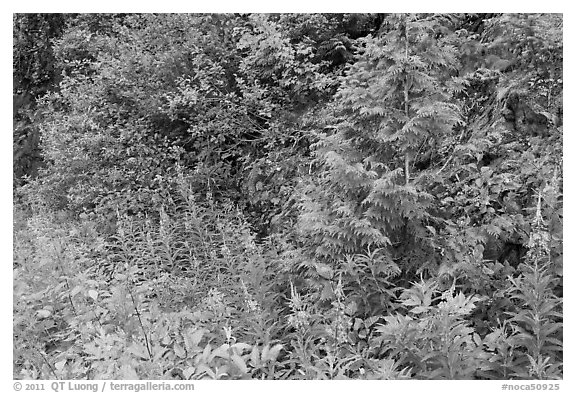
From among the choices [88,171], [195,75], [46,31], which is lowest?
[88,171]

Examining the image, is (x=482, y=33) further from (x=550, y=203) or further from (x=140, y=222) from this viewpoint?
(x=140, y=222)

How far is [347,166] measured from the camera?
4367 millimetres

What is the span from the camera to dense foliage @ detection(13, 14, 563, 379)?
3.52 meters

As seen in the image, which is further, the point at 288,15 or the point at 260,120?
the point at 260,120

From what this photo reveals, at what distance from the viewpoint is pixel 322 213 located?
466 centimetres

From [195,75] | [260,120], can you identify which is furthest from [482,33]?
[195,75]

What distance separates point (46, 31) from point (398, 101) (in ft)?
28.6

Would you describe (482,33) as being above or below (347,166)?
above

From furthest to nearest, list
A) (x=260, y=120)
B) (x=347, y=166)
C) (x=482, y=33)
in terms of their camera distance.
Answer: (x=260, y=120) → (x=482, y=33) → (x=347, y=166)

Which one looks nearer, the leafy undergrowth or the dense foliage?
the leafy undergrowth

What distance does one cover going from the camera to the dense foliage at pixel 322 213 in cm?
352

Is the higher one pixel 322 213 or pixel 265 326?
pixel 322 213

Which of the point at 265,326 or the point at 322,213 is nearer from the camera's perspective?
the point at 265,326

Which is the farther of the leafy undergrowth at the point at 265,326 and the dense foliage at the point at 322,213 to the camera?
the dense foliage at the point at 322,213
